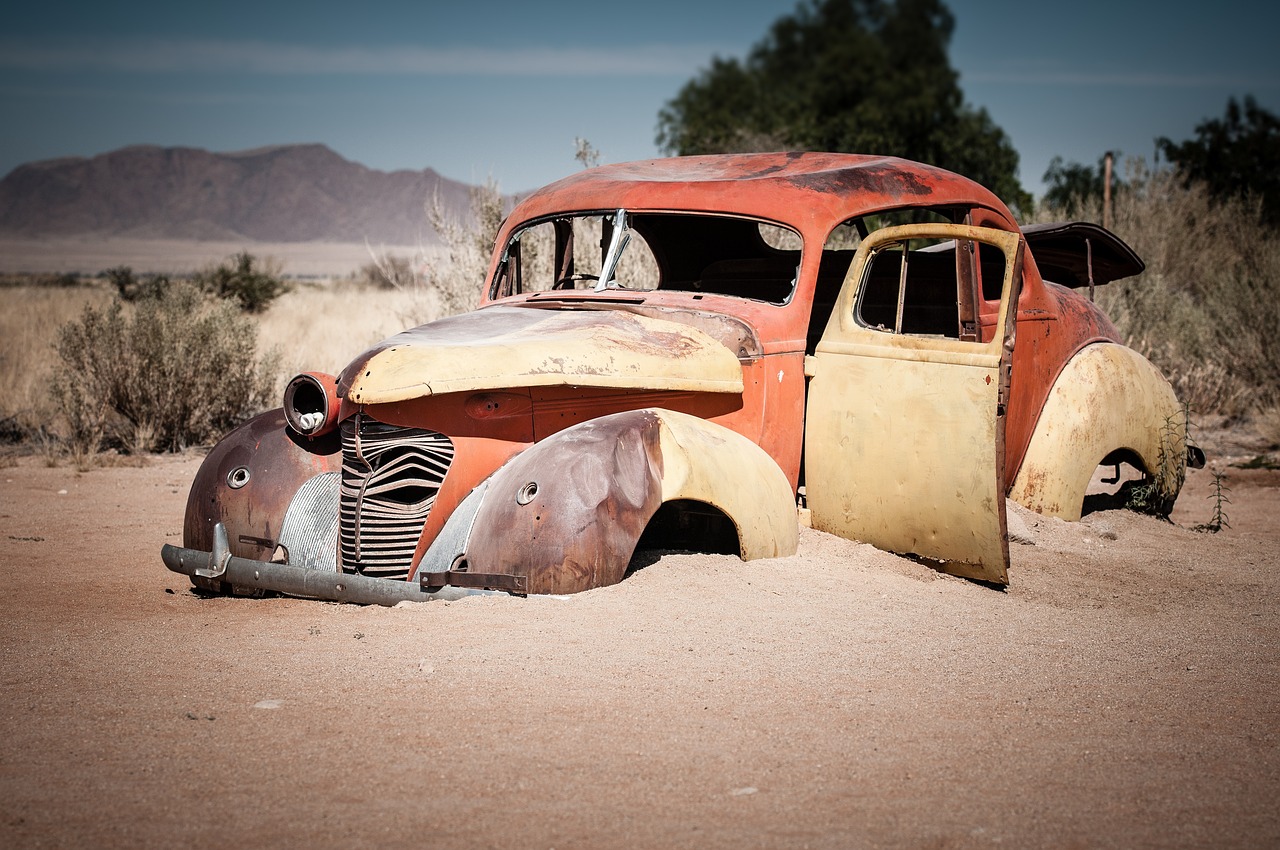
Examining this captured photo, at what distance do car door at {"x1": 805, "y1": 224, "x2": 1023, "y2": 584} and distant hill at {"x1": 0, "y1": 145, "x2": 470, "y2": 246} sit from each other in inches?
4325

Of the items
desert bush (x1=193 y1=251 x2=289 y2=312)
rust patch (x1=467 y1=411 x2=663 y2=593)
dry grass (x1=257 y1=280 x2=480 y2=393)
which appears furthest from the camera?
desert bush (x1=193 y1=251 x2=289 y2=312)

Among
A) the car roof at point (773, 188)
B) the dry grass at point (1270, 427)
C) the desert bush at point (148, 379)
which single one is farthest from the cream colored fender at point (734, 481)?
the dry grass at point (1270, 427)

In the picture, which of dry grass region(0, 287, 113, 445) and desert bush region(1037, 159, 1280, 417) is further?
desert bush region(1037, 159, 1280, 417)

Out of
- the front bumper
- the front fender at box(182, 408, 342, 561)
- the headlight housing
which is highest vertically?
the headlight housing

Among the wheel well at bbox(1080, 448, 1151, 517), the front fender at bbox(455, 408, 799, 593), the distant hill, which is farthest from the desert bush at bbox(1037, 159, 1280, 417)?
the distant hill

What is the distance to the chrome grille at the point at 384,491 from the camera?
15.5 ft

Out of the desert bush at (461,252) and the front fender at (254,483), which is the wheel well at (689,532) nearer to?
the front fender at (254,483)

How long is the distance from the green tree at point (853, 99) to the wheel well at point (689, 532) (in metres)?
20.5

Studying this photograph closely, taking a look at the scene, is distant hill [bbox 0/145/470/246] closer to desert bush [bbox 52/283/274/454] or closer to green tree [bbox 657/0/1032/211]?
green tree [bbox 657/0/1032/211]

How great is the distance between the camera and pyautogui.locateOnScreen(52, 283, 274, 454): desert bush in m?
10.4

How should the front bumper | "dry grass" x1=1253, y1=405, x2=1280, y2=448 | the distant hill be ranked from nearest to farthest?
the front bumper
"dry grass" x1=1253, y1=405, x2=1280, y2=448
the distant hill

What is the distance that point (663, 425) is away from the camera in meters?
4.71

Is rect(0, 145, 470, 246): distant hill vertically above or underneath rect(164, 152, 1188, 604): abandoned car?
above

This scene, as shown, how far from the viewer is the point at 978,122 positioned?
37.0 metres
